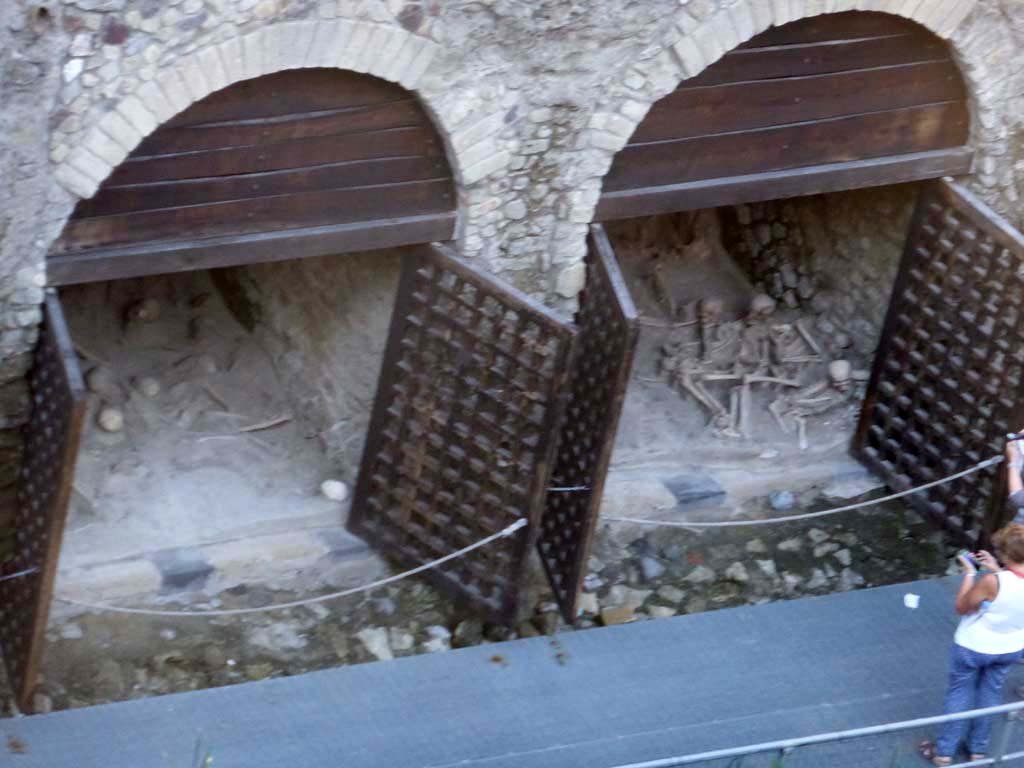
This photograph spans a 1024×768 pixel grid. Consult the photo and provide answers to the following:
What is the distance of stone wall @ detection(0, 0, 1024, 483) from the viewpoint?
224 inches

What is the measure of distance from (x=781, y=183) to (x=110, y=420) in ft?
11.2

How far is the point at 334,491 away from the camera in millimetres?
7754

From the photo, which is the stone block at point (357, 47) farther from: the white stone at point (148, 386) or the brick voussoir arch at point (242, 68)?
the white stone at point (148, 386)

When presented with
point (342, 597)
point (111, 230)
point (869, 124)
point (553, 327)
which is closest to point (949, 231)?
point (869, 124)

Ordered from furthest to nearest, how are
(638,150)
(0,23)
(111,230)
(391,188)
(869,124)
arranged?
1. (869,124)
2. (638,150)
3. (391,188)
4. (111,230)
5. (0,23)

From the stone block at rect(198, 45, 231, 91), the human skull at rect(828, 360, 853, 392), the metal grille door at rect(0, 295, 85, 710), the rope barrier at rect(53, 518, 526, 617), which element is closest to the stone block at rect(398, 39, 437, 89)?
the stone block at rect(198, 45, 231, 91)

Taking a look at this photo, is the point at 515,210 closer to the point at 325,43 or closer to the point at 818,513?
the point at 325,43

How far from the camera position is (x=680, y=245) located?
9.43 m

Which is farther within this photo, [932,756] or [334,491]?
[334,491]

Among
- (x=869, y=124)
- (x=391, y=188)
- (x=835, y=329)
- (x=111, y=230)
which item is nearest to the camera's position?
(x=111, y=230)

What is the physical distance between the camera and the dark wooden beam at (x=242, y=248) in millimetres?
6156

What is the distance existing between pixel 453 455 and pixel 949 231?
2.79 metres

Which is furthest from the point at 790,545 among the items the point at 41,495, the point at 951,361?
the point at 41,495

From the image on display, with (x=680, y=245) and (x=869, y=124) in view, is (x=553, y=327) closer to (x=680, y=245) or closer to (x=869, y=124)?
(x=869, y=124)
